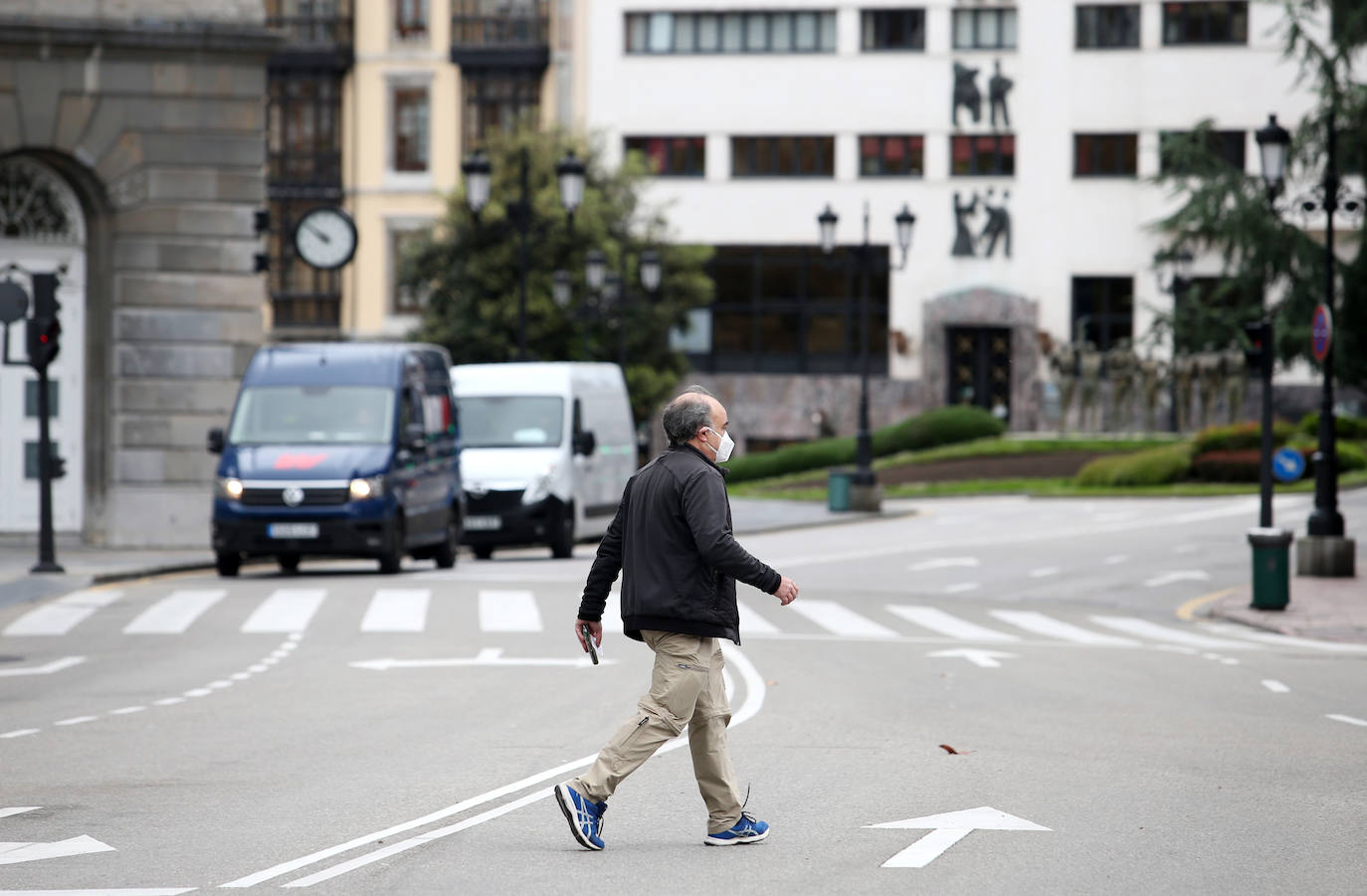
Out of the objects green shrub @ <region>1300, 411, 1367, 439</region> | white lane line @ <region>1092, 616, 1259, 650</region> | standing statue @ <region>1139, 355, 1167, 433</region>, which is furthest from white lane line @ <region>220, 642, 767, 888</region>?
standing statue @ <region>1139, 355, 1167, 433</region>

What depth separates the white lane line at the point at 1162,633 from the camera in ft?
59.7

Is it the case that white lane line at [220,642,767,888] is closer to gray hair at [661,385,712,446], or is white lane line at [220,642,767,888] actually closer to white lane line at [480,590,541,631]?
gray hair at [661,385,712,446]

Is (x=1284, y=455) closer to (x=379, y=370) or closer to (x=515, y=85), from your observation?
(x=379, y=370)

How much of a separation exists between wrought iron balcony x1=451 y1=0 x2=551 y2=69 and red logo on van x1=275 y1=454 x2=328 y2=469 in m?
41.7

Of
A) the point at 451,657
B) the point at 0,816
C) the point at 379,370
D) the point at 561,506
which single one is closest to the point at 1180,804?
the point at 0,816

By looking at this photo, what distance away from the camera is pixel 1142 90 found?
63812mm

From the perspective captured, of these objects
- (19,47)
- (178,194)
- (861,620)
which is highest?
(19,47)

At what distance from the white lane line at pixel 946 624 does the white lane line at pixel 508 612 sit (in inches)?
109

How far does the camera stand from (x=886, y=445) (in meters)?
56.8

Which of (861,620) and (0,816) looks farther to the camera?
(861,620)

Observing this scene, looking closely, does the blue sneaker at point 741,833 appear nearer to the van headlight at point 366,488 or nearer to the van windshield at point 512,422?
the van headlight at point 366,488

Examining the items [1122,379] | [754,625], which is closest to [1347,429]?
[1122,379]

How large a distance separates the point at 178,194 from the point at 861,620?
1204 centimetres

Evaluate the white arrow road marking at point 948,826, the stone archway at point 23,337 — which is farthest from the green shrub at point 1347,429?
the white arrow road marking at point 948,826
